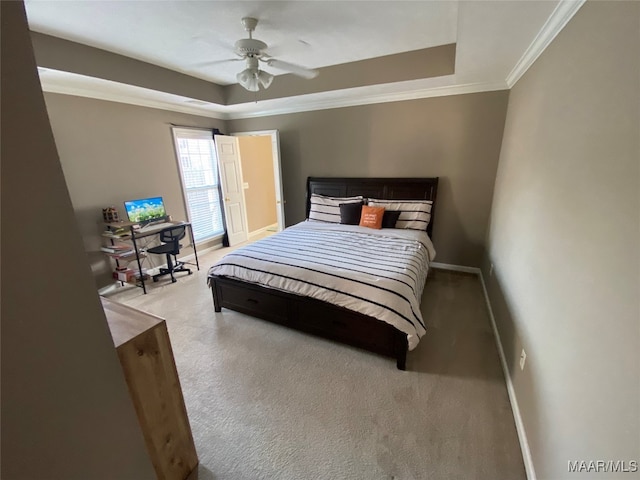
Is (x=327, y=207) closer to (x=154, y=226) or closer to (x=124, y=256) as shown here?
(x=154, y=226)

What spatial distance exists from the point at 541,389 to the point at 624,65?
1469 millimetres

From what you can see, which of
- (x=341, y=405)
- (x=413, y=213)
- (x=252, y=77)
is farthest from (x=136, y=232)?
(x=413, y=213)

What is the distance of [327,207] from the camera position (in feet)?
13.9

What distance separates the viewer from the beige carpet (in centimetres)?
152

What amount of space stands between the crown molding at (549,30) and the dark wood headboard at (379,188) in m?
1.56

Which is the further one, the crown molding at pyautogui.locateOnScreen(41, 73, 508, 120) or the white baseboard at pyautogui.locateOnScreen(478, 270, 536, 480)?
the crown molding at pyautogui.locateOnScreen(41, 73, 508, 120)

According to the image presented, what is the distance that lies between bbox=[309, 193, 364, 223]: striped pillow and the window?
1.94m

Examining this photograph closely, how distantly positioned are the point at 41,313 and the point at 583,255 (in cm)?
191

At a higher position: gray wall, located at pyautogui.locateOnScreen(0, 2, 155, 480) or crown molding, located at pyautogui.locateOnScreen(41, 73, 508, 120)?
crown molding, located at pyautogui.locateOnScreen(41, 73, 508, 120)

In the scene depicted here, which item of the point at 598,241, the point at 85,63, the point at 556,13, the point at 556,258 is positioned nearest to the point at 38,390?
the point at 598,241

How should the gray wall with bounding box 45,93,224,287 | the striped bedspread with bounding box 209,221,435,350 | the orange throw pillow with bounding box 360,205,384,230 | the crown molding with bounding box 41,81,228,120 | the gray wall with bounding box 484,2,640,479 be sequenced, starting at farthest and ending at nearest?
the orange throw pillow with bounding box 360,205,384,230, the gray wall with bounding box 45,93,224,287, the crown molding with bounding box 41,81,228,120, the striped bedspread with bounding box 209,221,435,350, the gray wall with bounding box 484,2,640,479

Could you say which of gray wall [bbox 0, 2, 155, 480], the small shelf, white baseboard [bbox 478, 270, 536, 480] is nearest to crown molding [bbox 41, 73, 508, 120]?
the small shelf

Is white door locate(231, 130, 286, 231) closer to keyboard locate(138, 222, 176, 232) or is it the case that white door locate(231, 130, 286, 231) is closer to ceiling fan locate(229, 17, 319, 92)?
keyboard locate(138, 222, 176, 232)

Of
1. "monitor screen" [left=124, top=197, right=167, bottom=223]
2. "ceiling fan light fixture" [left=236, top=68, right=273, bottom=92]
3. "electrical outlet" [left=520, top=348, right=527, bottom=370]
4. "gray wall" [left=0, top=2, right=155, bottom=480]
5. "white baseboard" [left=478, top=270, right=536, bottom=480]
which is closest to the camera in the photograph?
"gray wall" [left=0, top=2, right=155, bottom=480]
